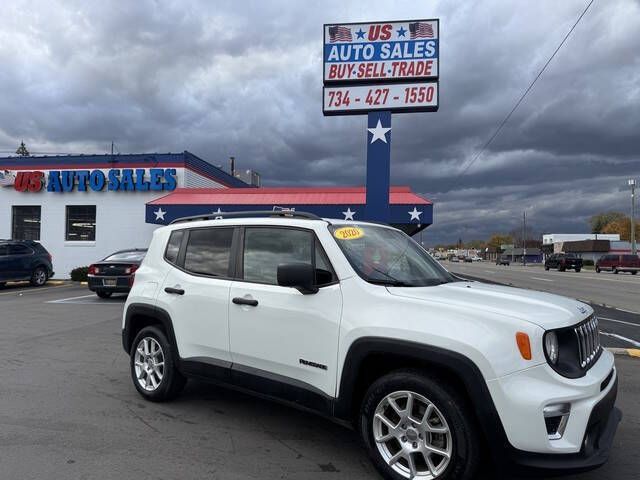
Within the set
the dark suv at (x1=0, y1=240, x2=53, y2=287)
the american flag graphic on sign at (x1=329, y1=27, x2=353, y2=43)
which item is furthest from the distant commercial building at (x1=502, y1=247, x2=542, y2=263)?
the american flag graphic on sign at (x1=329, y1=27, x2=353, y2=43)

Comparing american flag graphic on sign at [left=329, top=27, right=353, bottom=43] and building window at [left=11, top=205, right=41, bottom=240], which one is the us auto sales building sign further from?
building window at [left=11, top=205, right=41, bottom=240]

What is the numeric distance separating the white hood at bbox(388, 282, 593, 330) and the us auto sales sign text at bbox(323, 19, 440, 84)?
9441 millimetres

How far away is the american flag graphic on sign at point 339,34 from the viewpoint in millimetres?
12633

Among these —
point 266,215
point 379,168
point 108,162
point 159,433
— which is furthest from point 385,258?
point 108,162

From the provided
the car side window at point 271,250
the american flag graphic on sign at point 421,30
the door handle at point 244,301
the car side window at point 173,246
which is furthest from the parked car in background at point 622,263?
the door handle at point 244,301

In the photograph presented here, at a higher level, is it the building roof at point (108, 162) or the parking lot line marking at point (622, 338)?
the building roof at point (108, 162)

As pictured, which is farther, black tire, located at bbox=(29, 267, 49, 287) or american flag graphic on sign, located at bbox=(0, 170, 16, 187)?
american flag graphic on sign, located at bbox=(0, 170, 16, 187)

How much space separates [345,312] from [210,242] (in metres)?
1.79

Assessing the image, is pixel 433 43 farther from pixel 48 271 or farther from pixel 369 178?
pixel 48 271

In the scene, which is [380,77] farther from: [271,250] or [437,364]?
[437,364]

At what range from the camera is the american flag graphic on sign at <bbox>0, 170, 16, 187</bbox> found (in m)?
23.4

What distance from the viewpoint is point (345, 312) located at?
12.2ft

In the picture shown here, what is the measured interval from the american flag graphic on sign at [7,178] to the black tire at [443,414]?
24.6 m

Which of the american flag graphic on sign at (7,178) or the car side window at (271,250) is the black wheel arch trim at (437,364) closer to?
the car side window at (271,250)
